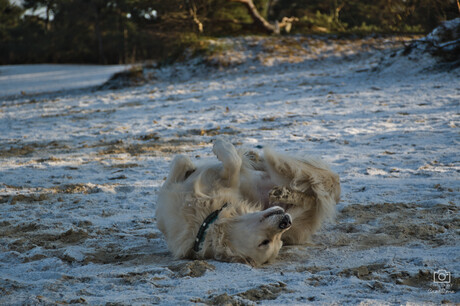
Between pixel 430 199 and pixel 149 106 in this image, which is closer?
pixel 430 199

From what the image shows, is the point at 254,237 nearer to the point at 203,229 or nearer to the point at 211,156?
the point at 203,229

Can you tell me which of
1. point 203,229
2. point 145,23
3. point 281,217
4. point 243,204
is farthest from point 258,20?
point 281,217

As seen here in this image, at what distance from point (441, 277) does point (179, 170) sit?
195 cm

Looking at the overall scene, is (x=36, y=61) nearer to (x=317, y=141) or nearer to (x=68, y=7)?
(x=68, y=7)

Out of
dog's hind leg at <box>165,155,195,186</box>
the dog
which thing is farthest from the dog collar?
dog's hind leg at <box>165,155,195,186</box>

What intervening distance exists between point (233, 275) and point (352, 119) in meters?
5.99

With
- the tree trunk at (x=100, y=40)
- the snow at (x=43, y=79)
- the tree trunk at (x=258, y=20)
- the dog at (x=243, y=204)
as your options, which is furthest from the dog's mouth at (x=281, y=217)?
the tree trunk at (x=100, y=40)

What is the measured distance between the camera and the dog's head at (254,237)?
10.2 feet

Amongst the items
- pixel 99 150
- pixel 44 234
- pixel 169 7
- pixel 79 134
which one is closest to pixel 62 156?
pixel 99 150

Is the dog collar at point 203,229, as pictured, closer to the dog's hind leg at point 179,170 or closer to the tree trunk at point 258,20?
the dog's hind leg at point 179,170

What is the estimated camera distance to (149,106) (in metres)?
11.5

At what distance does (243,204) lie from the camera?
3479 mm

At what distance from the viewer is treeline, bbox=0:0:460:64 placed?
68.3 ft

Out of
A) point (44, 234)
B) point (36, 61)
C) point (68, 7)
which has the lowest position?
point (44, 234)
